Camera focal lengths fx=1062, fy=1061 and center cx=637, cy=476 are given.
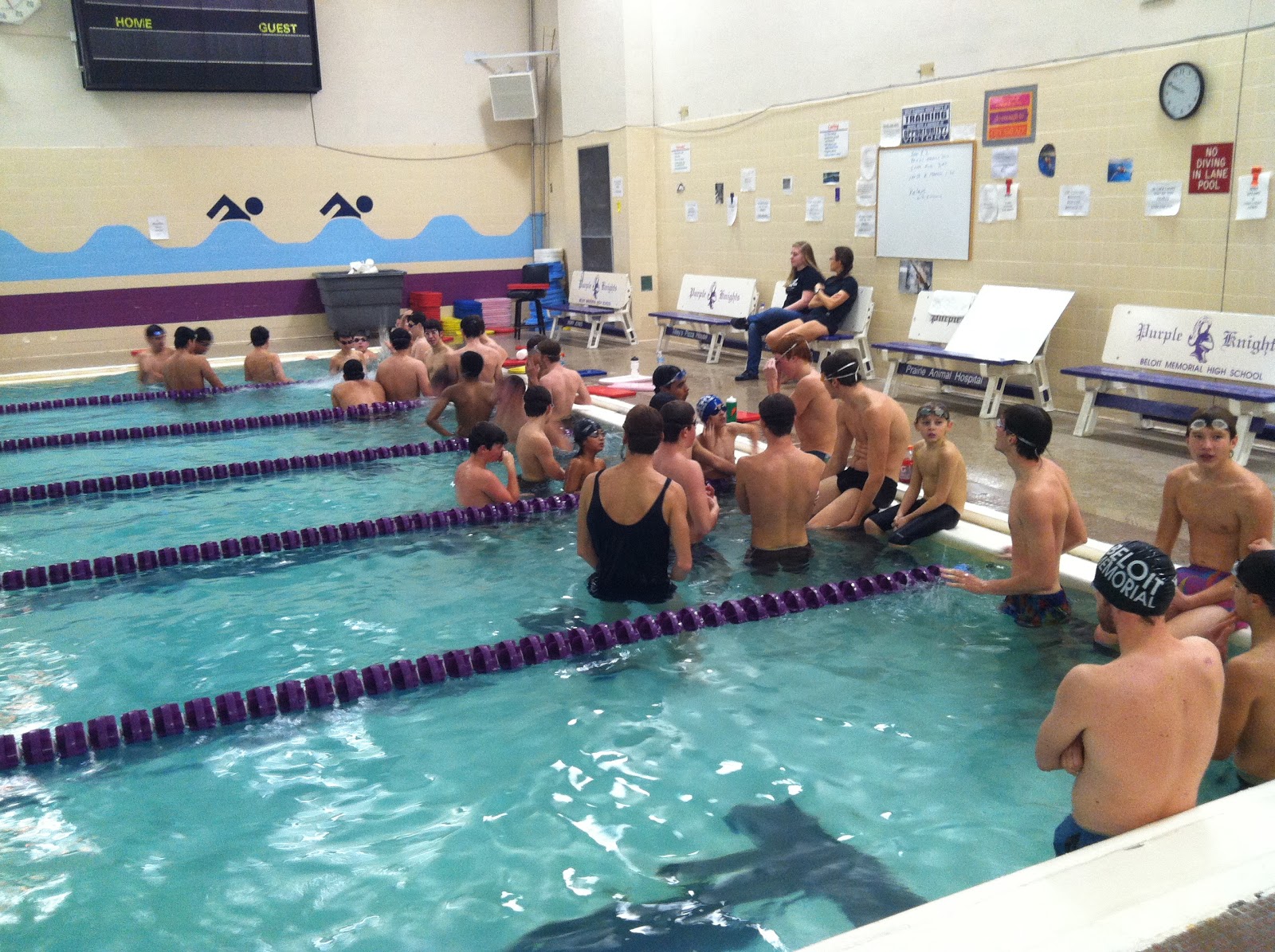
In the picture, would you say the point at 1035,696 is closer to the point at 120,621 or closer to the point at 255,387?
the point at 120,621

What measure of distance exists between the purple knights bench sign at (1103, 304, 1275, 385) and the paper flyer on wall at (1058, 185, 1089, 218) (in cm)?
94

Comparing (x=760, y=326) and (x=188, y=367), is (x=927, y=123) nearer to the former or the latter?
(x=760, y=326)

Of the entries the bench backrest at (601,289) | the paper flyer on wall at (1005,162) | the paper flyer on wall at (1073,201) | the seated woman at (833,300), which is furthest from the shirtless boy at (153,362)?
the paper flyer on wall at (1073,201)

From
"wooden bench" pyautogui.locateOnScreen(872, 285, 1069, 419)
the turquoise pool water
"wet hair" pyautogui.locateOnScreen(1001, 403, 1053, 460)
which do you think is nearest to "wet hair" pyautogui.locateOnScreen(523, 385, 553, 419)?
→ the turquoise pool water

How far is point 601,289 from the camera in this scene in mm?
15359

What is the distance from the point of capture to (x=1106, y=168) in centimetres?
854

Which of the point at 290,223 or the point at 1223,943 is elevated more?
the point at 290,223

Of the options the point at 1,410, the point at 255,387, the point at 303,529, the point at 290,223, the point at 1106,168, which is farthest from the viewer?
the point at 290,223

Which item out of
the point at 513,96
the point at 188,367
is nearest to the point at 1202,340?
the point at 188,367

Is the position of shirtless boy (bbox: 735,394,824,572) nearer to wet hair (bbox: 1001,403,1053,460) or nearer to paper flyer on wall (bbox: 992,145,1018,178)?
wet hair (bbox: 1001,403,1053,460)

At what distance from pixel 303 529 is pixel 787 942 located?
14.6 feet

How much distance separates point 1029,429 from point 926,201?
22.1ft

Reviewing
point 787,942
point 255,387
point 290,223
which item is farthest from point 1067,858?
point 290,223

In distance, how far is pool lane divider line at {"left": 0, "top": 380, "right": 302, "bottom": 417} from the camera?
11.3 m
